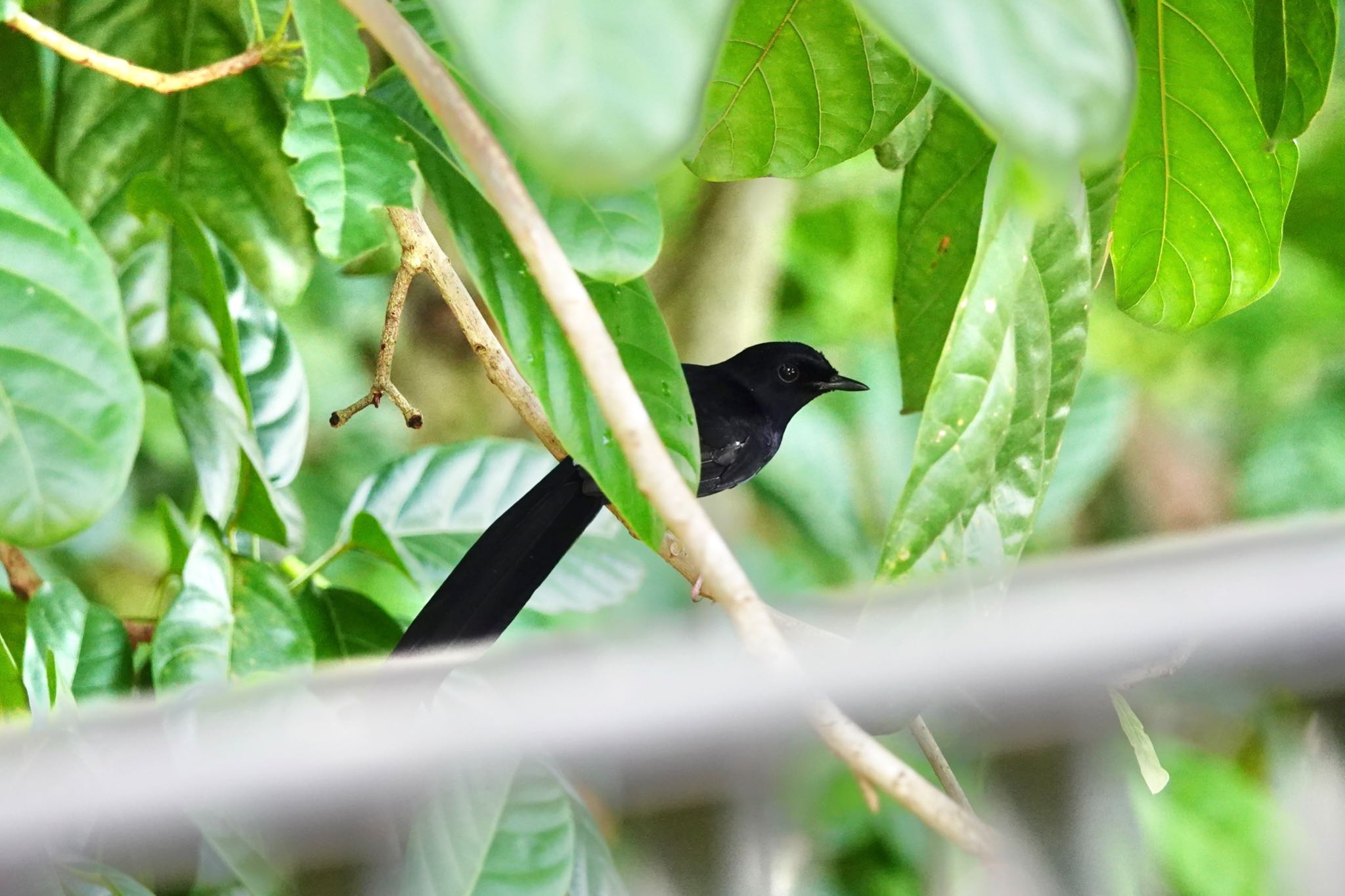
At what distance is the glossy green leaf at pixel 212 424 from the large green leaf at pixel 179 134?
0.09 m

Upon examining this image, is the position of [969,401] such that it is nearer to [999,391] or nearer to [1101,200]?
[999,391]

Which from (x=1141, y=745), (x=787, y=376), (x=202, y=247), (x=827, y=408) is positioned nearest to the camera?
(x=1141, y=745)

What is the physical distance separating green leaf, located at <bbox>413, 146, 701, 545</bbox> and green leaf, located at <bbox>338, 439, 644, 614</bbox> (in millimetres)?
434

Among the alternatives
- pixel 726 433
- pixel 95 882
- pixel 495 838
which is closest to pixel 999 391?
pixel 495 838

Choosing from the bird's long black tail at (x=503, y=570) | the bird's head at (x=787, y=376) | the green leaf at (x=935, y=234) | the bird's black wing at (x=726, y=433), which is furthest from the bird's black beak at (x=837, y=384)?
the green leaf at (x=935, y=234)

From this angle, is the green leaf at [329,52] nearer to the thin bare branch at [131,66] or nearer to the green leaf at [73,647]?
the thin bare branch at [131,66]

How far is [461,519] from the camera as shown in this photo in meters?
1.09

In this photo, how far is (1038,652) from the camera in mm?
393

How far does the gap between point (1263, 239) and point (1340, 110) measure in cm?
196

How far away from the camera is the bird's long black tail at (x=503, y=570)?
38.2 inches

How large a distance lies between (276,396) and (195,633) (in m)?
0.24

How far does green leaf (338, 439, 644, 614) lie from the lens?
106cm

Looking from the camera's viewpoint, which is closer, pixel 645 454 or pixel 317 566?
pixel 645 454

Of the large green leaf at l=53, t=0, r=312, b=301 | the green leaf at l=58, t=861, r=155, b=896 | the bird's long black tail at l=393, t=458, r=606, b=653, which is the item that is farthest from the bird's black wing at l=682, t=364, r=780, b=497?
the green leaf at l=58, t=861, r=155, b=896
